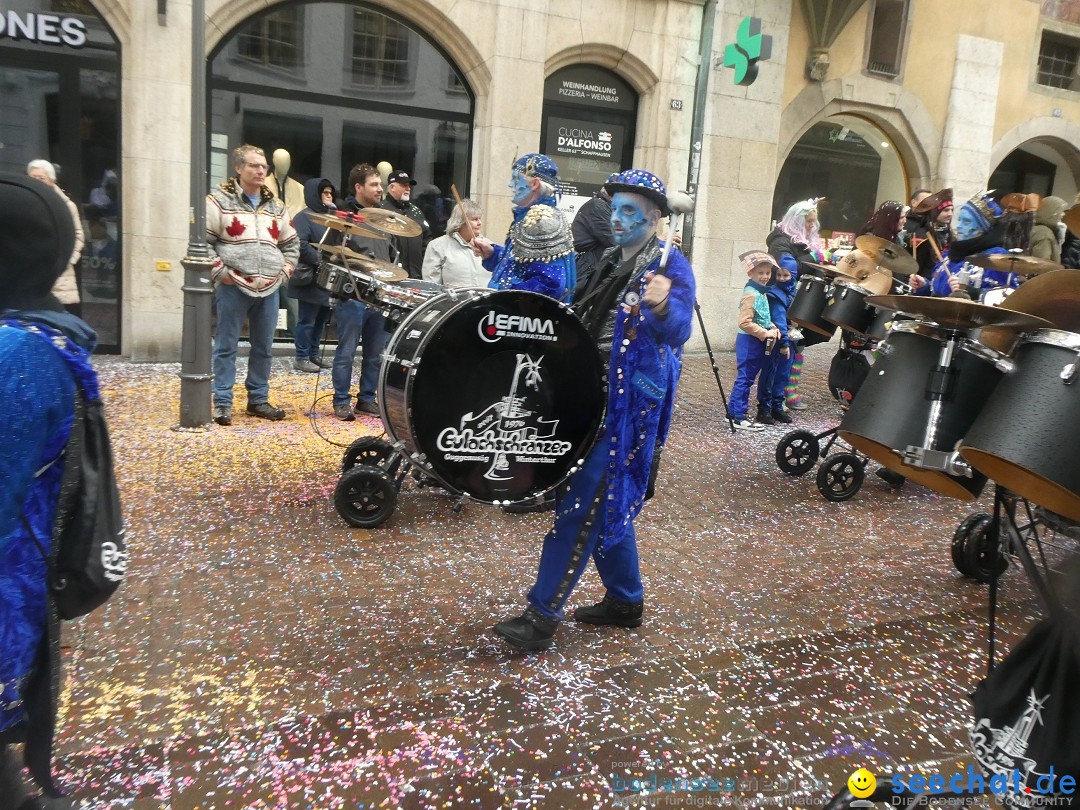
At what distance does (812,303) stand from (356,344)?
3.82m

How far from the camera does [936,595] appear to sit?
4.56 meters

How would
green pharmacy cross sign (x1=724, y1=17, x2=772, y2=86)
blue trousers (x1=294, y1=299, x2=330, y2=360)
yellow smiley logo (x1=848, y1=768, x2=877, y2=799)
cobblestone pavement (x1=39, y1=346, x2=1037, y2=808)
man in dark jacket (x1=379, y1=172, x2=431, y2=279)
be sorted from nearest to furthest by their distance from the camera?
yellow smiley logo (x1=848, y1=768, x2=877, y2=799)
cobblestone pavement (x1=39, y1=346, x2=1037, y2=808)
man in dark jacket (x1=379, y1=172, x2=431, y2=279)
blue trousers (x1=294, y1=299, x2=330, y2=360)
green pharmacy cross sign (x1=724, y1=17, x2=772, y2=86)

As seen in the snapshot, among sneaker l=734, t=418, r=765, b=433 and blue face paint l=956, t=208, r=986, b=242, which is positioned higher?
blue face paint l=956, t=208, r=986, b=242

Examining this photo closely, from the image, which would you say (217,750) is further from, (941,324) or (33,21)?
(33,21)

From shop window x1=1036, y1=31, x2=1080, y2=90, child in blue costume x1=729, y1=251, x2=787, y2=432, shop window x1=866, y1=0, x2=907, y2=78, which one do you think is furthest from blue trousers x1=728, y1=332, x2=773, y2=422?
shop window x1=1036, y1=31, x2=1080, y2=90

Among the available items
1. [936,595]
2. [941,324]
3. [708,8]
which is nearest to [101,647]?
[941,324]

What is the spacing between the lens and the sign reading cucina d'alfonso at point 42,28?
27.0ft

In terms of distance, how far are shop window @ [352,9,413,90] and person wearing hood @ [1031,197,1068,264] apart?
23.3ft

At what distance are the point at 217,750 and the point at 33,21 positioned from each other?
8.39 meters

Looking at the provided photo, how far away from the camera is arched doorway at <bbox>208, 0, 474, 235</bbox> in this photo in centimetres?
945

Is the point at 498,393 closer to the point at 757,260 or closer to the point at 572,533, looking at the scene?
the point at 572,533

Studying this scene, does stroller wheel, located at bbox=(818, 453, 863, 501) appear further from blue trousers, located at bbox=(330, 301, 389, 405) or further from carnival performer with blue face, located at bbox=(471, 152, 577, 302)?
blue trousers, located at bbox=(330, 301, 389, 405)

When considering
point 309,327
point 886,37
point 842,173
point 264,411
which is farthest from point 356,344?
point 886,37

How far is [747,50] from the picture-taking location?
11.0 metres
